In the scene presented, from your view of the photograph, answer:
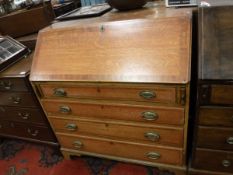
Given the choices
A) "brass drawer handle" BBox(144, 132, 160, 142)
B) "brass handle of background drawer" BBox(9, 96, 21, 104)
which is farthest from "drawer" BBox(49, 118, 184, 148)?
"brass handle of background drawer" BBox(9, 96, 21, 104)

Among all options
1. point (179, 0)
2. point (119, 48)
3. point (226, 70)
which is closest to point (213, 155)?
point (226, 70)

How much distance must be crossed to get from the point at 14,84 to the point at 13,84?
12 millimetres

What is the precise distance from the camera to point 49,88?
1.34 meters

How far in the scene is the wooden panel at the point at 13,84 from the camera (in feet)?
4.74

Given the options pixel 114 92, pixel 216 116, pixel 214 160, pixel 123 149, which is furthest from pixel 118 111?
pixel 214 160

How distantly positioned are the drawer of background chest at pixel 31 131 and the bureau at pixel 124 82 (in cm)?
24

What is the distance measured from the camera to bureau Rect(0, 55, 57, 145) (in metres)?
1.48

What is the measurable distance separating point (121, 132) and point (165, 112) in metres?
0.37

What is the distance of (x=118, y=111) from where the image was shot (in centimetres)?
124

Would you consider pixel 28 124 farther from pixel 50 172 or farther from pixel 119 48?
pixel 119 48

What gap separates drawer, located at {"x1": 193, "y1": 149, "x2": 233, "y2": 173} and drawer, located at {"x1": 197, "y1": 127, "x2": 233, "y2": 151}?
1.9 inches

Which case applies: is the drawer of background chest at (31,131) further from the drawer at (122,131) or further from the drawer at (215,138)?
the drawer at (215,138)

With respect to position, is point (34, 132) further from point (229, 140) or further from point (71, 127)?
point (229, 140)

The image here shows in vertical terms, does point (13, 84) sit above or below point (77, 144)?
above
